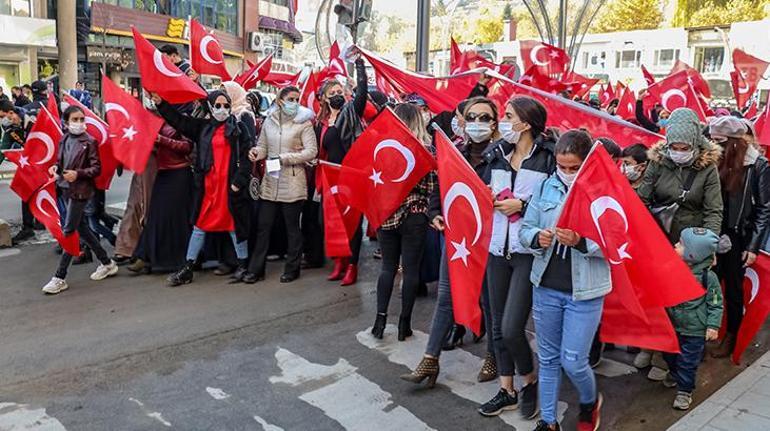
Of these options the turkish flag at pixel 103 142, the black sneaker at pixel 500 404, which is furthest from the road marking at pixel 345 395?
the turkish flag at pixel 103 142

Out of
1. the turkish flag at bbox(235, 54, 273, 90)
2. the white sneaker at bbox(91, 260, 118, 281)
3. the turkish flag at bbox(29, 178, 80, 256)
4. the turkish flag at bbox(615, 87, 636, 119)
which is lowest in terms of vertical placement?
the white sneaker at bbox(91, 260, 118, 281)

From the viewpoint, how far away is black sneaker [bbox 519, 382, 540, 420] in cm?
417

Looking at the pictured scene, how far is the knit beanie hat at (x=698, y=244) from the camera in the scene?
165 inches

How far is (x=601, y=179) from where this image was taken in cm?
349

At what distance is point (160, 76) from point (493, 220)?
385 centimetres

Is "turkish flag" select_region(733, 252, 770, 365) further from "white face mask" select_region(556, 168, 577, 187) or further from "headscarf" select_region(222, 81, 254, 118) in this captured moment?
"headscarf" select_region(222, 81, 254, 118)

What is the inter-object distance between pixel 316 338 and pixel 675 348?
2.68 m

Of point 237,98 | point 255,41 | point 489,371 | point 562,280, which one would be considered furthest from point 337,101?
point 255,41

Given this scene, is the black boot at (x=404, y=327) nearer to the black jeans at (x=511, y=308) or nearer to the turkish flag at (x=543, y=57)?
the black jeans at (x=511, y=308)

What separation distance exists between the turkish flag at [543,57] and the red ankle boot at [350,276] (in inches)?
191

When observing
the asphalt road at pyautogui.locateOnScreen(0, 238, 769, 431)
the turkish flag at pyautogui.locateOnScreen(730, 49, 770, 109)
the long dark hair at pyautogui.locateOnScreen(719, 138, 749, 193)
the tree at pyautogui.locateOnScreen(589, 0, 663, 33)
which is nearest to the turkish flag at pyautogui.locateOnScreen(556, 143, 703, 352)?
the asphalt road at pyautogui.locateOnScreen(0, 238, 769, 431)

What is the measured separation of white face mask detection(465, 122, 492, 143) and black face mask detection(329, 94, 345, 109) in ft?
9.51

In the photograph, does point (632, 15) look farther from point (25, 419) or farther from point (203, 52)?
point (25, 419)

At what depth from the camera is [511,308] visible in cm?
396
